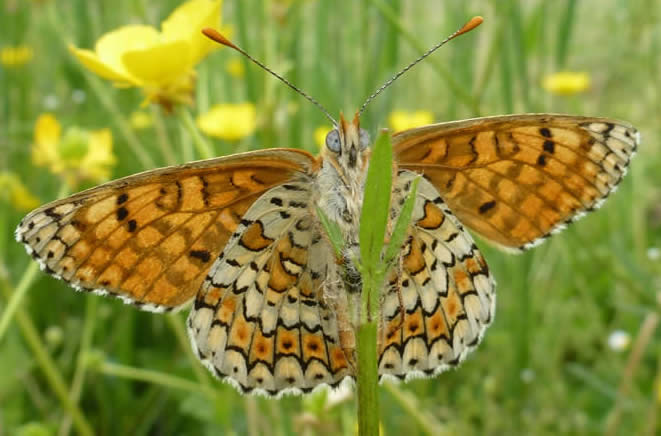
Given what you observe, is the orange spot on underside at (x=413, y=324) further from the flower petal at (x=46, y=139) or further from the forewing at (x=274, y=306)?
the flower petal at (x=46, y=139)

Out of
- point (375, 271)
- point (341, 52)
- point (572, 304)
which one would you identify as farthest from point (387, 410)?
point (375, 271)

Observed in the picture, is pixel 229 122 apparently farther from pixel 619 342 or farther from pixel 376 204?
pixel 376 204

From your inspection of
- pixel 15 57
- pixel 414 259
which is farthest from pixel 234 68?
pixel 414 259

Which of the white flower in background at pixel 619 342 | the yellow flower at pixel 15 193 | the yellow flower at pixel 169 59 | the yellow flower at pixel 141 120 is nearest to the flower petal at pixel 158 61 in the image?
the yellow flower at pixel 169 59

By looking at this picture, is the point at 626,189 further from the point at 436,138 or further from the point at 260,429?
the point at 436,138

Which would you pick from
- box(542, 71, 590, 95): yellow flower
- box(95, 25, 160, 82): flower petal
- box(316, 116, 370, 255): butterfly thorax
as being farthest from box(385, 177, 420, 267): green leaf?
box(542, 71, 590, 95): yellow flower
